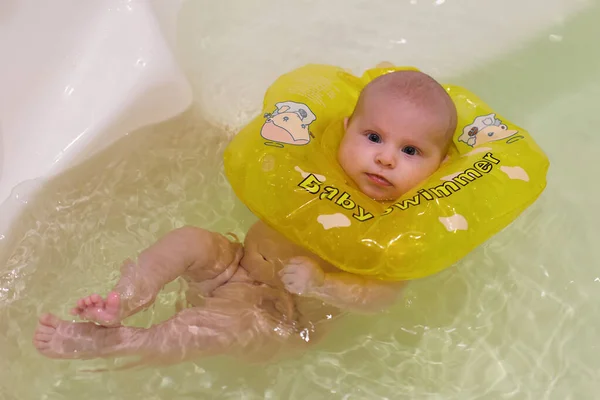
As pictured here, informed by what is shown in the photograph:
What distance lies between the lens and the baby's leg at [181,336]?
4.15 ft

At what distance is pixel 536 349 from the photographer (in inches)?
61.9

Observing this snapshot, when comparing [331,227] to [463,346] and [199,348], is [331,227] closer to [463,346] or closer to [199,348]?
[199,348]

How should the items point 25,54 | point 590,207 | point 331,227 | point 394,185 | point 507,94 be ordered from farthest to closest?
1. point 507,94
2. point 590,207
3. point 25,54
4. point 394,185
5. point 331,227

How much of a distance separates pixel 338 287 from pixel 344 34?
1106 millimetres

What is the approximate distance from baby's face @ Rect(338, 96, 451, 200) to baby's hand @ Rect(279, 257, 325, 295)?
0.75ft

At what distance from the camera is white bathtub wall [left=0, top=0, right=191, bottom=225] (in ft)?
5.44

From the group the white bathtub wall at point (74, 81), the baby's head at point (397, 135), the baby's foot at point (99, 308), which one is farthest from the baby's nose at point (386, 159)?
the white bathtub wall at point (74, 81)

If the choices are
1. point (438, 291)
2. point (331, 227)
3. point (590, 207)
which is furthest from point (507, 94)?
point (331, 227)

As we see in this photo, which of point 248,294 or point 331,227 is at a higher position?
point 331,227

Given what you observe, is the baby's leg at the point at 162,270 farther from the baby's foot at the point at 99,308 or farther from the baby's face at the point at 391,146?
the baby's face at the point at 391,146

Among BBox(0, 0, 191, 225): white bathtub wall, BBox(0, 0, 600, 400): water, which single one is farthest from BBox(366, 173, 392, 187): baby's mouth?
BBox(0, 0, 191, 225): white bathtub wall

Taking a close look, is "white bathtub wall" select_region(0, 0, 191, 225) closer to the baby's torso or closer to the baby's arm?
the baby's torso

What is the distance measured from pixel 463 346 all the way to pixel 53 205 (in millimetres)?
1063

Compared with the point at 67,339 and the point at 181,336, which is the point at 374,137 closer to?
the point at 181,336
